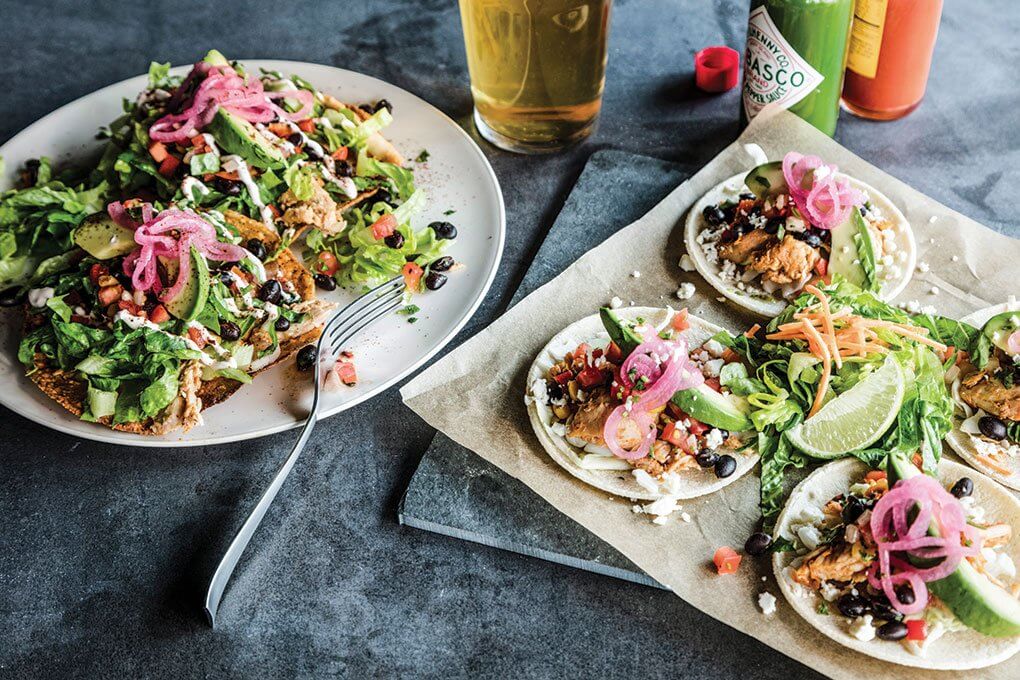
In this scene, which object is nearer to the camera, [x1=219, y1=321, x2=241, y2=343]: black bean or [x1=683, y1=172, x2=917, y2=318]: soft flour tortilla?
[x1=219, y1=321, x2=241, y2=343]: black bean

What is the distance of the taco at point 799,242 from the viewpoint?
3.67m

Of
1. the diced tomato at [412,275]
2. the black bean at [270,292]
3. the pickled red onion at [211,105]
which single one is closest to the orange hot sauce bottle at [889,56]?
the diced tomato at [412,275]

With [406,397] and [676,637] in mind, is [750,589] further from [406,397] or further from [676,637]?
[406,397]

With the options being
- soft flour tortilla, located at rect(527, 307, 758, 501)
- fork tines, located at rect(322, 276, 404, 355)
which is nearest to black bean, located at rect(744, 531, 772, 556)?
soft flour tortilla, located at rect(527, 307, 758, 501)

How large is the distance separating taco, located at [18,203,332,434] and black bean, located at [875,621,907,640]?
212 centimetres

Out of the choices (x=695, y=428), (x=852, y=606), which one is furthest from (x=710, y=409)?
(x=852, y=606)

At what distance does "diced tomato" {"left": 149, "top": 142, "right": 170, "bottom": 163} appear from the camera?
3.93m

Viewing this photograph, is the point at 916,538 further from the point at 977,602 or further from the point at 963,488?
the point at 963,488

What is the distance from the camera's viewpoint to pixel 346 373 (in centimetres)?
345

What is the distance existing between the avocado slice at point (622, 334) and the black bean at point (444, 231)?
2.94ft

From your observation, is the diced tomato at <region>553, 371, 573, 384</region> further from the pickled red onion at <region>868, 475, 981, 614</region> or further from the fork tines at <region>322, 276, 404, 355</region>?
the pickled red onion at <region>868, 475, 981, 614</region>

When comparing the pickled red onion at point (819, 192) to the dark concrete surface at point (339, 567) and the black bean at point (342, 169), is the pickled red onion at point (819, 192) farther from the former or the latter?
the black bean at point (342, 169)

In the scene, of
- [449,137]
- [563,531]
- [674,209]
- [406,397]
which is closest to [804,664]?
[563,531]

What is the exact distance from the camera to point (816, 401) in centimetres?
321
